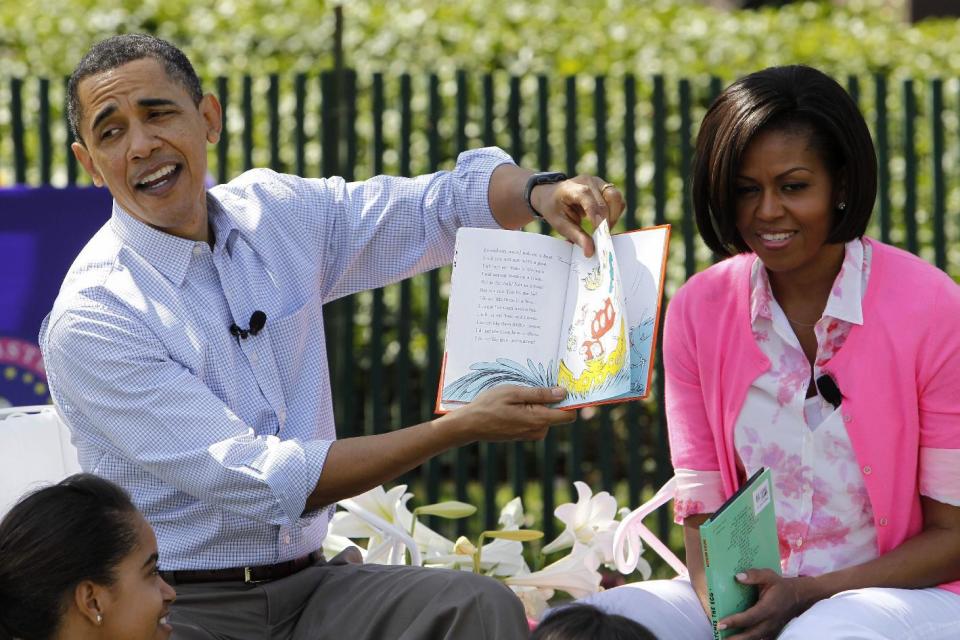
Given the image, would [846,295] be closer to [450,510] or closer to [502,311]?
[502,311]

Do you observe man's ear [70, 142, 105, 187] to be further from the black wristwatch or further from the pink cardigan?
the pink cardigan

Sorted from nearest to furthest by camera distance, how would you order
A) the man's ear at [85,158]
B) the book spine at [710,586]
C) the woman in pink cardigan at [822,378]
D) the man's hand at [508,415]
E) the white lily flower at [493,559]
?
the book spine at [710,586], the man's hand at [508,415], the woman in pink cardigan at [822,378], the man's ear at [85,158], the white lily flower at [493,559]

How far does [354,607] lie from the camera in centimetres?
329

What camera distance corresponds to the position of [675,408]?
3434 mm

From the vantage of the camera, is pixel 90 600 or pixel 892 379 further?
pixel 892 379

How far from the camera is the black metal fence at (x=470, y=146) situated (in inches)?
255

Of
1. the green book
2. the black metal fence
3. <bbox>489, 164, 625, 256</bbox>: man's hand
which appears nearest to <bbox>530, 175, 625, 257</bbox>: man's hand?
<bbox>489, 164, 625, 256</bbox>: man's hand

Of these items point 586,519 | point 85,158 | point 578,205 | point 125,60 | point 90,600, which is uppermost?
point 125,60

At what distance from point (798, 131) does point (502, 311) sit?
0.74 m

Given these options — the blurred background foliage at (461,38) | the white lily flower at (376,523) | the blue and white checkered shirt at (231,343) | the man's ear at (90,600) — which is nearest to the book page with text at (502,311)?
the blue and white checkered shirt at (231,343)

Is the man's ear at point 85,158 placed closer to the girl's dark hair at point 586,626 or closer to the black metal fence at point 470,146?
the girl's dark hair at point 586,626

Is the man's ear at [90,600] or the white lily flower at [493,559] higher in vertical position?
the man's ear at [90,600]

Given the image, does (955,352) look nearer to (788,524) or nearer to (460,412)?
(788,524)

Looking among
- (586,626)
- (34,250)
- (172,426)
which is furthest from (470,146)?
(586,626)
